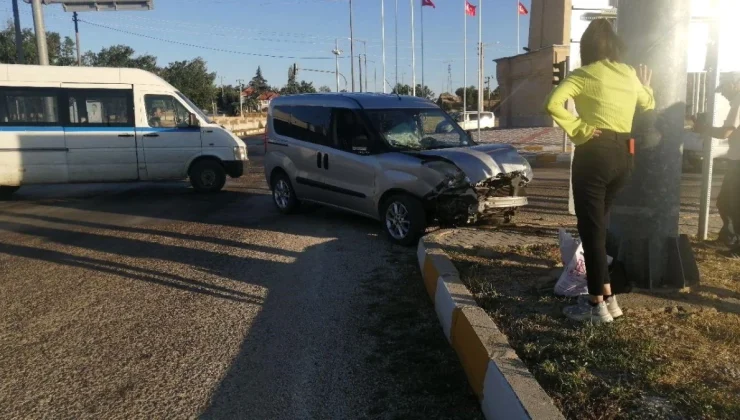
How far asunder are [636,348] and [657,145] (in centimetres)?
175

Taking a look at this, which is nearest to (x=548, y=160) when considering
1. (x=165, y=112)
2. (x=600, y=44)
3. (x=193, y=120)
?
(x=193, y=120)

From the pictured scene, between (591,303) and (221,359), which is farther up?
(591,303)

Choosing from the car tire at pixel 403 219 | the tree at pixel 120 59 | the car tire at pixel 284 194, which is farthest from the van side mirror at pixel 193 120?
the tree at pixel 120 59

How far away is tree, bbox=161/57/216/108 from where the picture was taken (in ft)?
212

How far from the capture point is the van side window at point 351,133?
8.75 meters

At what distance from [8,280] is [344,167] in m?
4.34

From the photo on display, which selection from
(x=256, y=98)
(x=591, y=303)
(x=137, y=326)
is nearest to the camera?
(x=591, y=303)

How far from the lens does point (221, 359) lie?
4.43 m

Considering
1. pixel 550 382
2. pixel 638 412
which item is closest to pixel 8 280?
pixel 550 382

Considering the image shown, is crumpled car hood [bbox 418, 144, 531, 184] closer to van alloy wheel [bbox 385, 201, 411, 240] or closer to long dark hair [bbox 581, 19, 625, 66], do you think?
van alloy wheel [bbox 385, 201, 411, 240]

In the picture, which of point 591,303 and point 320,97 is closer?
point 591,303

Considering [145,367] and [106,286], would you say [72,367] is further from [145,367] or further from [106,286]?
[106,286]

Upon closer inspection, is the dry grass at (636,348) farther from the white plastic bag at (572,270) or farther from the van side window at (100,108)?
the van side window at (100,108)

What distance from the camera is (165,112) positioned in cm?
1344
